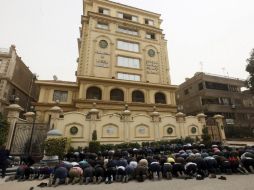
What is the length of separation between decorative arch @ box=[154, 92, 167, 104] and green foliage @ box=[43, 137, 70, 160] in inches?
692

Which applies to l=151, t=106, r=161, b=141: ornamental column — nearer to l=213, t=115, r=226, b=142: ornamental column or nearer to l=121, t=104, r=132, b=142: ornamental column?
l=121, t=104, r=132, b=142: ornamental column

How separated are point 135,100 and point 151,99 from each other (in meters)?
2.50

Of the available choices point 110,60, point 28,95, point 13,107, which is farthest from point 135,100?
point 28,95

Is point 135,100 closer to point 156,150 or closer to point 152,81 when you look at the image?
point 152,81

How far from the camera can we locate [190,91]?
121 ft

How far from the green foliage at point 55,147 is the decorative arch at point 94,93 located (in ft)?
39.5

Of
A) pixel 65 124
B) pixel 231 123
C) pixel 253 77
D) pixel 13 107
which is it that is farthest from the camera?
pixel 231 123

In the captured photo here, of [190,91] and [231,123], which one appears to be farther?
[190,91]

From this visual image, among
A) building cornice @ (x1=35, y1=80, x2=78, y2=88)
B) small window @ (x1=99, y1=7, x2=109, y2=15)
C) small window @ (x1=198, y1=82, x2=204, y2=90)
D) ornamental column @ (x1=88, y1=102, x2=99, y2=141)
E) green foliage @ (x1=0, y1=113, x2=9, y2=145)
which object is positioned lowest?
green foliage @ (x1=0, y1=113, x2=9, y2=145)

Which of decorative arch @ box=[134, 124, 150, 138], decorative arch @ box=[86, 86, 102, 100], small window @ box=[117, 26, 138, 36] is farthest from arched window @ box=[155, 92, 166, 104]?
small window @ box=[117, 26, 138, 36]

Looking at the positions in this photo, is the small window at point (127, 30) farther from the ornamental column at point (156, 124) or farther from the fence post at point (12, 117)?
the fence post at point (12, 117)

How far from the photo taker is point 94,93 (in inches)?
956

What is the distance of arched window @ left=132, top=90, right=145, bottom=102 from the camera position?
84.9ft

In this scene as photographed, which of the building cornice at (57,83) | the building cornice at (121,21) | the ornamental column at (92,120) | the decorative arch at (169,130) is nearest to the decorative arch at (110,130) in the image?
the ornamental column at (92,120)
